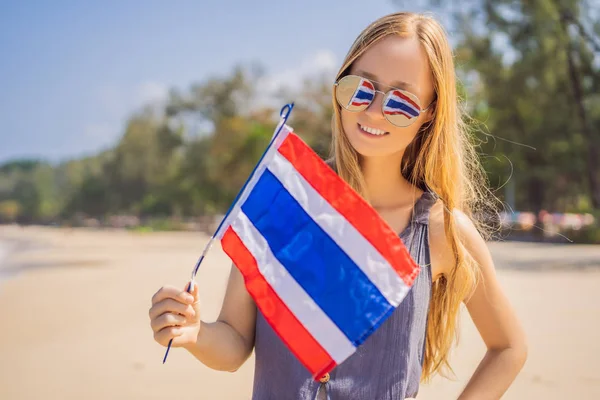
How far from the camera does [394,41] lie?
1.59 meters

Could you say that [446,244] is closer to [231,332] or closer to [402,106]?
[402,106]

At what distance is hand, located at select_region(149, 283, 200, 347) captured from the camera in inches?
56.9

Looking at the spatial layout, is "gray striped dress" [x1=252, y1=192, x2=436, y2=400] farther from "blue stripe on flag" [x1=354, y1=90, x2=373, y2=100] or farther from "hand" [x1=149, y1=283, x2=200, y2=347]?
"blue stripe on flag" [x1=354, y1=90, x2=373, y2=100]

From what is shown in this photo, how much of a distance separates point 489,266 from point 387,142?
45cm

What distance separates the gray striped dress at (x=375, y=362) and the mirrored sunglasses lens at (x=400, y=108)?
0.96 feet

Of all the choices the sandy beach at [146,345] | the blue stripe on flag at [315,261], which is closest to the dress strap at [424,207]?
the blue stripe on flag at [315,261]

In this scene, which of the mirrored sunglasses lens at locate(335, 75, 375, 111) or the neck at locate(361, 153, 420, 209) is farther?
the neck at locate(361, 153, 420, 209)

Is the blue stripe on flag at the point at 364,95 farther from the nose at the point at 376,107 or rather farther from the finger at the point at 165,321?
the finger at the point at 165,321

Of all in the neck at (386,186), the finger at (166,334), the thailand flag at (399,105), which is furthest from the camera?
the neck at (386,186)

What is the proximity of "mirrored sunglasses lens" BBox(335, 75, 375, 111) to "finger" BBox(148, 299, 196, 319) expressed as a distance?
2.11 feet

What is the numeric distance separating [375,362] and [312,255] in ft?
1.03

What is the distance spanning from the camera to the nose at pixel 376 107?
1.56 m

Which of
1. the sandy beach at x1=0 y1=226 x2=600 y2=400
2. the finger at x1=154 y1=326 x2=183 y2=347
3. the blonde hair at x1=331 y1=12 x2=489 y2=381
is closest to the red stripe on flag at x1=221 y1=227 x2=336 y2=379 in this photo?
the finger at x1=154 y1=326 x2=183 y2=347

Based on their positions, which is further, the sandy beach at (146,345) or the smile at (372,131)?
the sandy beach at (146,345)
